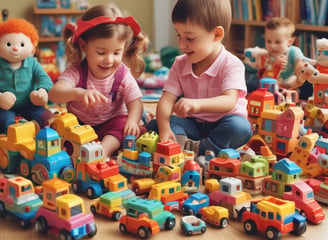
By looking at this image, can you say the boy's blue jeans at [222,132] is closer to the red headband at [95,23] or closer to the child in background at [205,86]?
the child in background at [205,86]

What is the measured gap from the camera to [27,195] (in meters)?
1.11

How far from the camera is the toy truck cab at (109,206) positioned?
1.15 metres

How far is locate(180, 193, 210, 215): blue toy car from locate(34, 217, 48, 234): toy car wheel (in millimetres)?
319

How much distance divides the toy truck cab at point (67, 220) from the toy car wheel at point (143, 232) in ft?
0.31

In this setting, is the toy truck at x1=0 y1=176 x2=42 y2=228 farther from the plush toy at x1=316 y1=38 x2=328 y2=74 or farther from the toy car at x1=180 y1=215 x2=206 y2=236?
the plush toy at x1=316 y1=38 x2=328 y2=74

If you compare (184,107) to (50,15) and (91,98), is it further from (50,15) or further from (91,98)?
(50,15)

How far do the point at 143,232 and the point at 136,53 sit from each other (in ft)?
2.88

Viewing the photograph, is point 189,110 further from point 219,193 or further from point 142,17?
point 142,17

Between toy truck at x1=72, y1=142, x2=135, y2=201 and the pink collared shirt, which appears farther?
the pink collared shirt

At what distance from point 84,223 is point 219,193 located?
34cm

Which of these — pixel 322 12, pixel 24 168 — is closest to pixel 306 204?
pixel 24 168

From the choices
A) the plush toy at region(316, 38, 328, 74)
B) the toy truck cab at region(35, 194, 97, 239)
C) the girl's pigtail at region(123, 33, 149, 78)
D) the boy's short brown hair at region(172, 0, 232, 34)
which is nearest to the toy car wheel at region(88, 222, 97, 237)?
the toy truck cab at region(35, 194, 97, 239)

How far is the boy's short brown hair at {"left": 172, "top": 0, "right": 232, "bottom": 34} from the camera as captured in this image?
149cm

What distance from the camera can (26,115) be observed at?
1.79 metres
